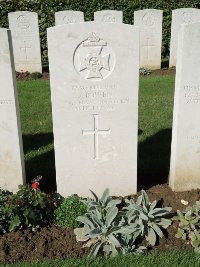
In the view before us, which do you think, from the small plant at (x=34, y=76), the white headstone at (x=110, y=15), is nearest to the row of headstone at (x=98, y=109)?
the small plant at (x=34, y=76)

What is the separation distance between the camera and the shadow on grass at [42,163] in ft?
15.7

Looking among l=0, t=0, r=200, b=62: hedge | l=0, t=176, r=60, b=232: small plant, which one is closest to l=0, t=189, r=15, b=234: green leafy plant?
l=0, t=176, r=60, b=232: small plant

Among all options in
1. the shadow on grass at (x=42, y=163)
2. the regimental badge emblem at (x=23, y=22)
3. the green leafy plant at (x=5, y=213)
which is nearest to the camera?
the green leafy plant at (x=5, y=213)

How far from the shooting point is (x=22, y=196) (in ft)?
12.3

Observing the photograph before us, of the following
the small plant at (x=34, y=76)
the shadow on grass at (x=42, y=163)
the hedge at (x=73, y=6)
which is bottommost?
the shadow on grass at (x=42, y=163)

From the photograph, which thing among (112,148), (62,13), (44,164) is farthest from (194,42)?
(62,13)

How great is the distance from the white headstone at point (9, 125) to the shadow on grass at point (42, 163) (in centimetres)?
47

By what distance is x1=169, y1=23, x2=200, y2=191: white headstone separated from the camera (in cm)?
380

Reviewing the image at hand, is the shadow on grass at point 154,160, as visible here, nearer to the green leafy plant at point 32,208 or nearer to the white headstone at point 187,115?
the white headstone at point 187,115

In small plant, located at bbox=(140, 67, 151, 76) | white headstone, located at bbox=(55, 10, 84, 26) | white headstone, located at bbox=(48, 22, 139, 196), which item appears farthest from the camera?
small plant, located at bbox=(140, 67, 151, 76)

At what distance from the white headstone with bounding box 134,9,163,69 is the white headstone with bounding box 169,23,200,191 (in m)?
7.44

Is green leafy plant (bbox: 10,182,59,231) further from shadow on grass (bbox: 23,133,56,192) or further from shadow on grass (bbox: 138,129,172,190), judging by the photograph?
shadow on grass (bbox: 138,129,172,190)

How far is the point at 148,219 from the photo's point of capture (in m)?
3.63

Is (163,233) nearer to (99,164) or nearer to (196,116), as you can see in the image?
(99,164)
